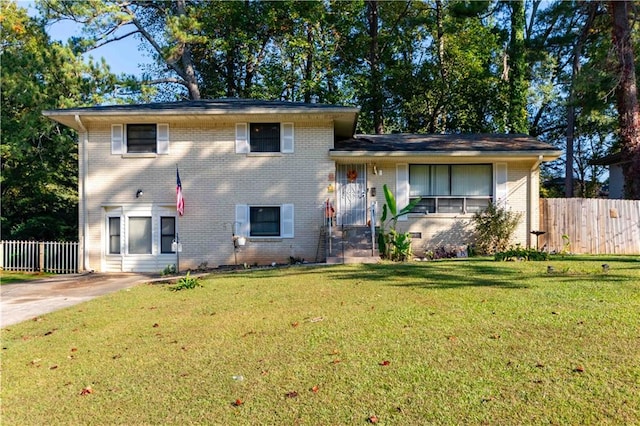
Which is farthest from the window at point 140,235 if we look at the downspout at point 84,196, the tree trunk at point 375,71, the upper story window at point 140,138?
the tree trunk at point 375,71

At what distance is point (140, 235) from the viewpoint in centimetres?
1557

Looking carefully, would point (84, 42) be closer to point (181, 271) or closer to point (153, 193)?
point (153, 193)

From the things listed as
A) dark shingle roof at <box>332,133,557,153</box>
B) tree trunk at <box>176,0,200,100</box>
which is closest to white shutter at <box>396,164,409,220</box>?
dark shingle roof at <box>332,133,557,153</box>

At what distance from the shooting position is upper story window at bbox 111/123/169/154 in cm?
1555

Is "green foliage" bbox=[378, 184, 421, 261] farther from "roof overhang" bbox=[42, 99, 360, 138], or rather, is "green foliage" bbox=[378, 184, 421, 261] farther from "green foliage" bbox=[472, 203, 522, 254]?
"roof overhang" bbox=[42, 99, 360, 138]

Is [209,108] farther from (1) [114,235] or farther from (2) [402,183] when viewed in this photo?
(2) [402,183]

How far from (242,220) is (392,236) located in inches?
203

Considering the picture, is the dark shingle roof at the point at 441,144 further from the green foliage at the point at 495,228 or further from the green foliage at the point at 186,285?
the green foliage at the point at 186,285

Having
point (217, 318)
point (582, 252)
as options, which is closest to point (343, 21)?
point (582, 252)

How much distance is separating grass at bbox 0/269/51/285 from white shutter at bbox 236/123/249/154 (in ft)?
25.4

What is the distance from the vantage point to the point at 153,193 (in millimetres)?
15523

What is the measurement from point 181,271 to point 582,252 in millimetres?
13835

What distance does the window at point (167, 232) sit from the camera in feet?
51.1

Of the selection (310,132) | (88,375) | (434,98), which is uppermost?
(434,98)
